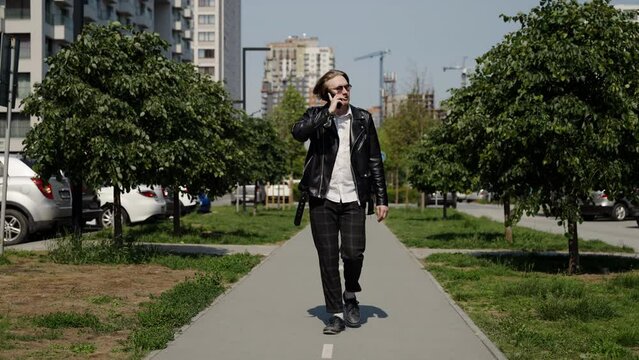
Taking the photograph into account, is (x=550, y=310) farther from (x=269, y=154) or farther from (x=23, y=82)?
(x=23, y=82)

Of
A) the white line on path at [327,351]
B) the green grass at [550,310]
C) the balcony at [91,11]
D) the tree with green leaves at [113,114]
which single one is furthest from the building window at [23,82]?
the white line on path at [327,351]

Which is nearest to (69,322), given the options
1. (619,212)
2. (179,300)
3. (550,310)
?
(179,300)

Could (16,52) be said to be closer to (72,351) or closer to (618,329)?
(72,351)

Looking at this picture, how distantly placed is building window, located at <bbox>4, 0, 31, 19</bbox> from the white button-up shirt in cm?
5167

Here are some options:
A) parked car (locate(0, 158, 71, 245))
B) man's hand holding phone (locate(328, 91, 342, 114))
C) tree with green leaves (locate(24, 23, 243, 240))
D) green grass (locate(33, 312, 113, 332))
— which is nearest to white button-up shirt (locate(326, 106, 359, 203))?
man's hand holding phone (locate(328, 91, 342, 114))

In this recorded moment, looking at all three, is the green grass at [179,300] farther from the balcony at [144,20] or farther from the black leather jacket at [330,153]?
the balcony at [144,20]

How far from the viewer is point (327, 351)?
6.22 m

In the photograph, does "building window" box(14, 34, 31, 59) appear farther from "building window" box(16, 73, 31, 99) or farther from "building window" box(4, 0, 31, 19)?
"building window" box(4, 0, 31, 19)

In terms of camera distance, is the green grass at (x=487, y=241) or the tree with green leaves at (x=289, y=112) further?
the tree with green leaves at (x=289, y=112)

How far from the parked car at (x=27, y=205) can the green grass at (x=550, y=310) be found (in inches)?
304

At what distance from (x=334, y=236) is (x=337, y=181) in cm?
46

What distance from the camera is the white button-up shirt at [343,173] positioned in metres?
7.02

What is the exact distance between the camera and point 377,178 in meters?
7.20

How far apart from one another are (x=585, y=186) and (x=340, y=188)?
17.6ft
